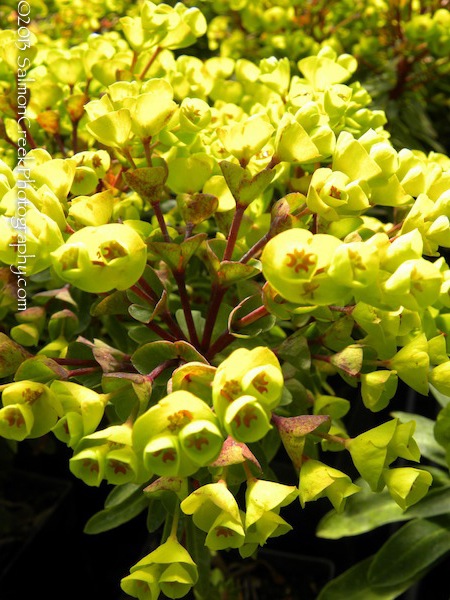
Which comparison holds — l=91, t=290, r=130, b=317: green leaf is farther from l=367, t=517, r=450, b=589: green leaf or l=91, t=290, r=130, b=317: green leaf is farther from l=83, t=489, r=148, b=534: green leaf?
l=367, t=517, r=450, b=589: green leaf

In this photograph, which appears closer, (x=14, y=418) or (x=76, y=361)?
(x=14, y=418)

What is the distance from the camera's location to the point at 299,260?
18.1 inches

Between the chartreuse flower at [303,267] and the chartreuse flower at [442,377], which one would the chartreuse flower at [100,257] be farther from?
the chartreuse flower at [442,377]

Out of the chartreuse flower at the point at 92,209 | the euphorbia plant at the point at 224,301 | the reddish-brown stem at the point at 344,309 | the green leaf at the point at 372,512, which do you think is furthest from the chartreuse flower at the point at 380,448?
the green leaf at the point at 372,512

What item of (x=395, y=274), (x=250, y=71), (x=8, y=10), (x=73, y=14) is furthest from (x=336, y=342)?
(x=8, y=10)

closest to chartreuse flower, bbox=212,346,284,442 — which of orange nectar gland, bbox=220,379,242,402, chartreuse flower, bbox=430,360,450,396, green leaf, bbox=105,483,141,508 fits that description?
orange nectar gland, bbox=220,379,242,402

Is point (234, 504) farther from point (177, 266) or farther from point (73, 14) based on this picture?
point (73, 14)

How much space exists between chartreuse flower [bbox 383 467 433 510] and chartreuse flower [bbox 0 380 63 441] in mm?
304

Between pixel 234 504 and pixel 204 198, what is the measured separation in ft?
1.00

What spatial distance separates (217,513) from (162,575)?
74 millimetres

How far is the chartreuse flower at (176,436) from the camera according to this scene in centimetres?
44

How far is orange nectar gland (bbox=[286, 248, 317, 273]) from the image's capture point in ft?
1.50

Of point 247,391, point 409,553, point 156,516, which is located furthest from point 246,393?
point 409,553

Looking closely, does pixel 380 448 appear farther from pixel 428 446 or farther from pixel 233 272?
pixel 428 446
